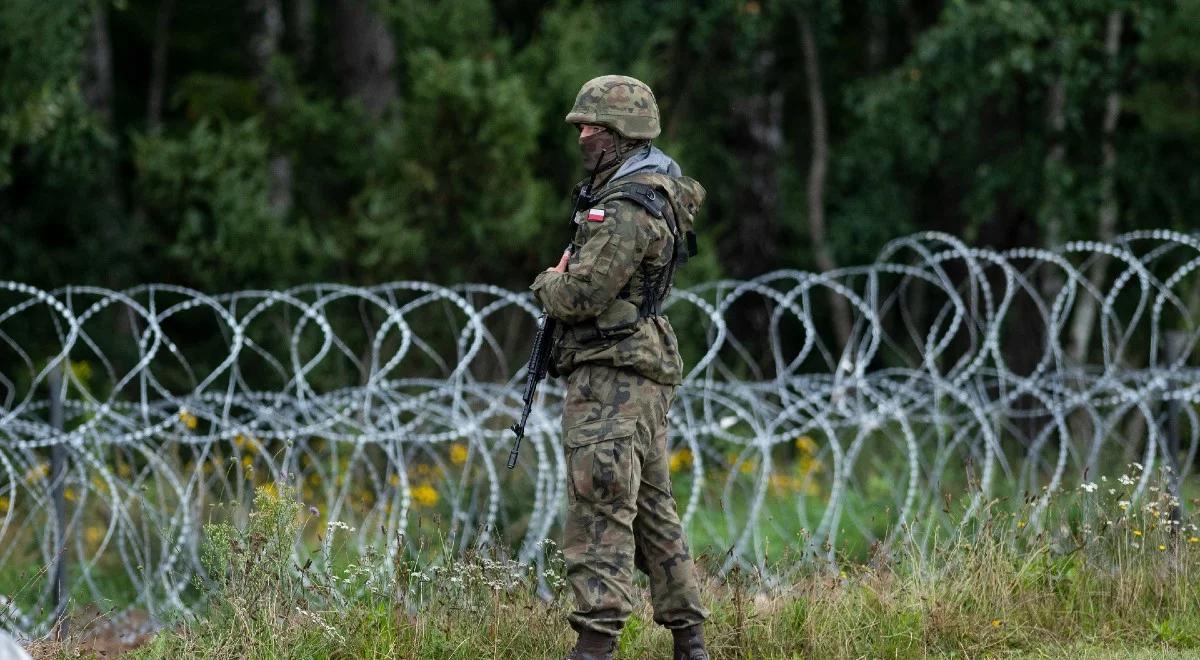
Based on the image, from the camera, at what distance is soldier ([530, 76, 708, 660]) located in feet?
16.2

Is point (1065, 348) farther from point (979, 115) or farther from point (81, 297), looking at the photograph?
point (81, 297)

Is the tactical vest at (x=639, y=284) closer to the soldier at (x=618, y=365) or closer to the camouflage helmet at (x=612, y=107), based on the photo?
the soldier at (x=618, y=365)

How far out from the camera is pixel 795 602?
575cm

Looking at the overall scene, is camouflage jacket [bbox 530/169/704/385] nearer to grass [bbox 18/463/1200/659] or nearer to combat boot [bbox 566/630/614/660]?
combat boot [bbox 566/630/614/660]

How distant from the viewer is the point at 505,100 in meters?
12.9

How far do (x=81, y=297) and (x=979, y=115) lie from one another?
7.91 m

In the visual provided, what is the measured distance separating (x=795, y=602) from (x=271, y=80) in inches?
456

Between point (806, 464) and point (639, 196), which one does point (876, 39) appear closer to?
point (806, 464)

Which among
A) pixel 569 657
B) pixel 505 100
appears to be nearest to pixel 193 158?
pixel 505 100

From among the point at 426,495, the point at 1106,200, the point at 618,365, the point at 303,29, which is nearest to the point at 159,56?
the point at 303,29

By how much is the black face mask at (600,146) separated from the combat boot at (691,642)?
152 cm

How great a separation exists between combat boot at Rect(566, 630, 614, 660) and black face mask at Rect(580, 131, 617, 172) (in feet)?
4.83

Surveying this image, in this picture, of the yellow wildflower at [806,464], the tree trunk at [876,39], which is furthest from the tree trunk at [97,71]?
the yellow wildflower at [806,464]

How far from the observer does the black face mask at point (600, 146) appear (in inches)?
201
